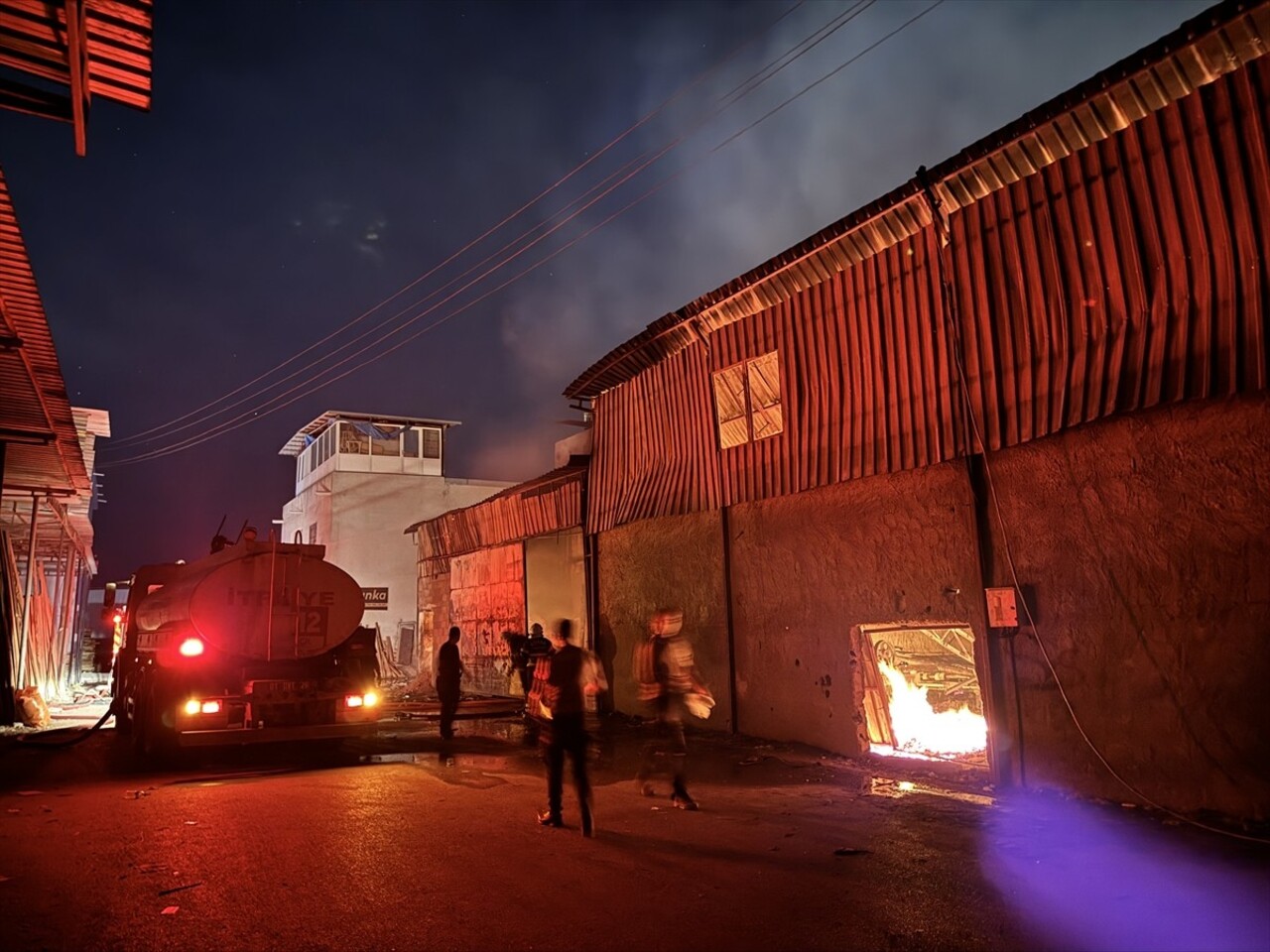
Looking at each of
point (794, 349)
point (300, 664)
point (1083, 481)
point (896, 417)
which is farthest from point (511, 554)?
point (1083, 481)

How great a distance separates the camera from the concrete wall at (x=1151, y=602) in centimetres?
742

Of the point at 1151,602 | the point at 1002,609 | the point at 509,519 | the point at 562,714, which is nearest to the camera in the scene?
the point at 562,714

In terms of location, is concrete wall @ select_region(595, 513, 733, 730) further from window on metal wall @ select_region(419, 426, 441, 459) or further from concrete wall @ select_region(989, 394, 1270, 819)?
window on metal wall @ select_region(419, 426, 441, 459)

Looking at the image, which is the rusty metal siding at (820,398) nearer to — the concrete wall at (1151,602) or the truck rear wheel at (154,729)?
the concrete wall at (1151,602)

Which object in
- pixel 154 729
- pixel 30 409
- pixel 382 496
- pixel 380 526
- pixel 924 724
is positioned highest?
pixel 382 496

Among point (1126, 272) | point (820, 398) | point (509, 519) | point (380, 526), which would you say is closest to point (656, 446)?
point (820, 398)

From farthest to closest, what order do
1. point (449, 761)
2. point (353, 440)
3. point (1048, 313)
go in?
1. point (353, 440)
2. point (449, 761)
3. point (1048, 313)

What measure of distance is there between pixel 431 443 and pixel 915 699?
29.3 meters

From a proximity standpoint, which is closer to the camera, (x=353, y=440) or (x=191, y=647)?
(x=191, y=647)

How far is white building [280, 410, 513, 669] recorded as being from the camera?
34.4m

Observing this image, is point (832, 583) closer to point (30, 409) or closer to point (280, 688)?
point (280, 688)

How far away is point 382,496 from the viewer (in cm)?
3547

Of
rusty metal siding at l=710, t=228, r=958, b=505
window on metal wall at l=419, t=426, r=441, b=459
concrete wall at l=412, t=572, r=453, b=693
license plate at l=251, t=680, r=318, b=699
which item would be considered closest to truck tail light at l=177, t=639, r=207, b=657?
license plate at l=251, t=680, r=318, b=699

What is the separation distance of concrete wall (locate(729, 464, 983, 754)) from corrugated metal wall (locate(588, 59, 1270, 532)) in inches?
16.7
